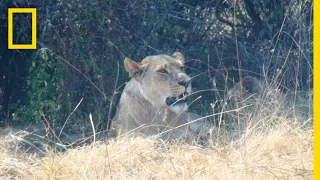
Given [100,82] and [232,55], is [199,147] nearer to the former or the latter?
[100,82]

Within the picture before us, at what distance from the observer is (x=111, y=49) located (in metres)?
8.63

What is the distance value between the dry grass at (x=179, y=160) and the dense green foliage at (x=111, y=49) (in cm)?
185

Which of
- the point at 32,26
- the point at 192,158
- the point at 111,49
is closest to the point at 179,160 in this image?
the point at 192,158

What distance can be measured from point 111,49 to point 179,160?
3.19m

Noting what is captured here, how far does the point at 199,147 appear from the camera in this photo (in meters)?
6.21

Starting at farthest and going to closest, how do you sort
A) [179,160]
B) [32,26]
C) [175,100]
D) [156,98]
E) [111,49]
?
[111,49]
[32,26]
[156,98]
[175,100]
[179,160]

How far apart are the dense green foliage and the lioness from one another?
52 cm

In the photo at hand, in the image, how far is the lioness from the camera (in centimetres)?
712

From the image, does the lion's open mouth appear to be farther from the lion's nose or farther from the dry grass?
the dry grass

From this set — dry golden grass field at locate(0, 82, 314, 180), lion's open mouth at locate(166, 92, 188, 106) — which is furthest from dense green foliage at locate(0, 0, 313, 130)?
dry golden grass field at locate(0, 82, 314, 180)

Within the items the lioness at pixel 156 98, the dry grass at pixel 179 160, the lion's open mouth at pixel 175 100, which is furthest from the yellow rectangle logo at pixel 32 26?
the dry grass at pixel 179 160

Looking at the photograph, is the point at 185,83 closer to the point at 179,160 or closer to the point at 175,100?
the point at 175,100

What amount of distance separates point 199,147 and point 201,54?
3.20m

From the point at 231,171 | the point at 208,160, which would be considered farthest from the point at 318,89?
the point at 208,160
